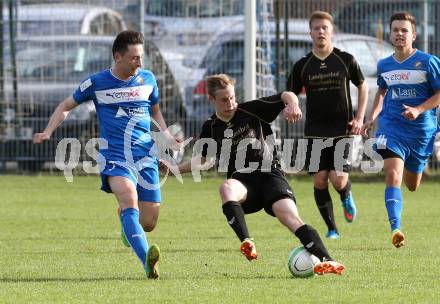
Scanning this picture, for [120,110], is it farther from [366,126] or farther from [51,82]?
[51,82]

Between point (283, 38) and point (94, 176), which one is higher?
point (283, 38)

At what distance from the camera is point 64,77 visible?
1886cm

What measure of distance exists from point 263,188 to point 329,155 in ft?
9.56

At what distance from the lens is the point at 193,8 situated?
61.9 feet

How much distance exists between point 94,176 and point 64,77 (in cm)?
167

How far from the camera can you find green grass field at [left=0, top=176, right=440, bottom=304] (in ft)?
23.6

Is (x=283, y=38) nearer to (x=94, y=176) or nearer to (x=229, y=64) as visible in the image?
(x=229, y=64)

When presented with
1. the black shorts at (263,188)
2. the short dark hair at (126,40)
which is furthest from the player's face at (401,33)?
the short dark hair at (126,40)

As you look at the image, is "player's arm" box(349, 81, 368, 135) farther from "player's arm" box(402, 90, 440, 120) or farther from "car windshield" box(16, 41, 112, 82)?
"car windshield" box(16, 41, 112, 82)

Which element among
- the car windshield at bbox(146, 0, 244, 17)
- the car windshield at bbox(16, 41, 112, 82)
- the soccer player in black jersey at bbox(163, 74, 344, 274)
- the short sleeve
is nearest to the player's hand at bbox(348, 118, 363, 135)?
the short sleeve

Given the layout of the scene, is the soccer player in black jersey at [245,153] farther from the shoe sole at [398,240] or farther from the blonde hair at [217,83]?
the shoe sole at [398,240]

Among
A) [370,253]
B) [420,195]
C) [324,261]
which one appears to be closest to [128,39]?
[324,261]

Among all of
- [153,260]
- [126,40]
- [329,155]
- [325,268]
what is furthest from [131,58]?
[329,155]

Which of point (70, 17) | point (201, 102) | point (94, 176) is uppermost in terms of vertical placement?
point (70, 17)
